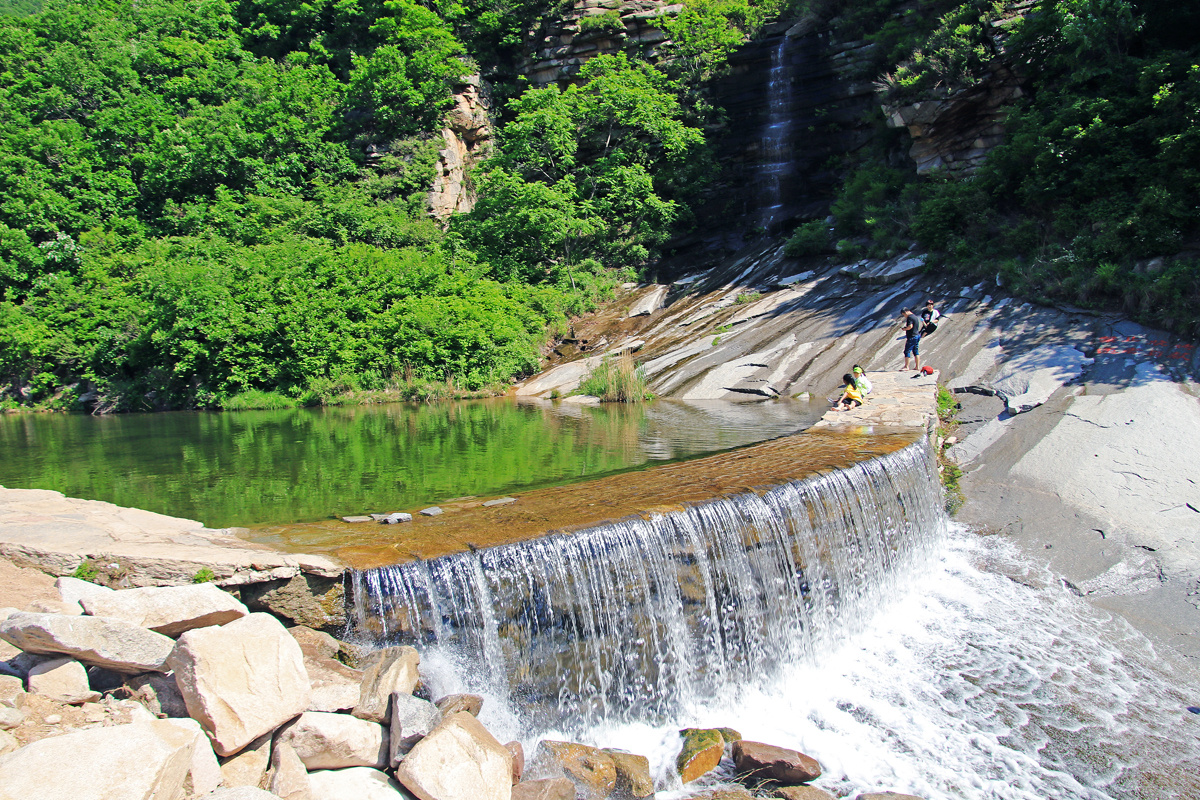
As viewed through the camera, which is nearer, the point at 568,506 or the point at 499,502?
the point at 568,506

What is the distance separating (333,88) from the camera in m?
31.7

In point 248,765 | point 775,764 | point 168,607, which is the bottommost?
point 775,764

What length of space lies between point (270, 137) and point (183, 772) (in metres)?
31.3

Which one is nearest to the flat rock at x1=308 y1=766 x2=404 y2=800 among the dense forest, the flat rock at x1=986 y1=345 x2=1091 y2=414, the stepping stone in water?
the stepping stone in water

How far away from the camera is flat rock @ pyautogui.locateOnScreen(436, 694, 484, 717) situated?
185 inches

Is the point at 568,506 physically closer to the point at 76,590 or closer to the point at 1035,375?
the point at 76,590

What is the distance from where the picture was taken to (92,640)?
11.8 feet

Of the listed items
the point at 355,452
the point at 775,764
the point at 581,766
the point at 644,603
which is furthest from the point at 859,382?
the point at 581,766

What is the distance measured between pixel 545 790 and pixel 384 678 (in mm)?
1269

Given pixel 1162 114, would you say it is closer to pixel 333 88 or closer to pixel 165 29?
pixel 333 88

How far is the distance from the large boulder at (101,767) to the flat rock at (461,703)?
1726 mm

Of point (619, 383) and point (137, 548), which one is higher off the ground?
point (137, 548)

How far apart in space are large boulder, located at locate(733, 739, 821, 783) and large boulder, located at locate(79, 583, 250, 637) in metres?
3.72

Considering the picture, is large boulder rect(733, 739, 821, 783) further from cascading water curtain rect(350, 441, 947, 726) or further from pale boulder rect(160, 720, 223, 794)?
pale boulder rect(160, 720, 223, 794)
